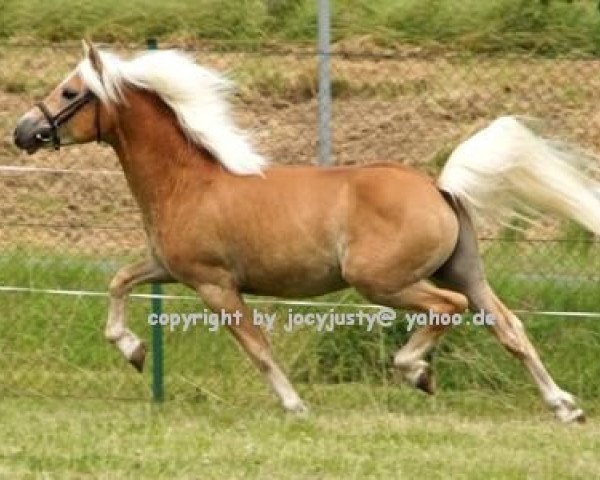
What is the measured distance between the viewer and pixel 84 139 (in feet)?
33.0

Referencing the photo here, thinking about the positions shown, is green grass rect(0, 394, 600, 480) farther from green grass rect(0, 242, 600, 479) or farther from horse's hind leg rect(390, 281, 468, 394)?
horse's hind leg rect(390, 281, 468, 394)

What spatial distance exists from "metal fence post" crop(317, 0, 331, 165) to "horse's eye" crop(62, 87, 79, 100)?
56.6 inches

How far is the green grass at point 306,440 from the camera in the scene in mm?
8305

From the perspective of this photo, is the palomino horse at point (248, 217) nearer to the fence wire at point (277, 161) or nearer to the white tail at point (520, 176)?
the white tail at point (520, 176)

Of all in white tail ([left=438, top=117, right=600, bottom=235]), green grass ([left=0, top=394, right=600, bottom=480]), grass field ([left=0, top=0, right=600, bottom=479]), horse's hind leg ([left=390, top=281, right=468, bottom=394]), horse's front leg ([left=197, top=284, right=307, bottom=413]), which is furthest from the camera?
horse's front leg ([left=197, top=284, right=307, bottom=413])

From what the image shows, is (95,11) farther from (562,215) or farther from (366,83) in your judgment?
(562,215)

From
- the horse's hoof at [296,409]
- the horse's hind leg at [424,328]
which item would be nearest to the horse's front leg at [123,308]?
the horse's hoof at [296,409]

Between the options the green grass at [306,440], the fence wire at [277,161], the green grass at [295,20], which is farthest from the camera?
the green grass at [295,20]

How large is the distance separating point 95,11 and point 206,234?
7.93m

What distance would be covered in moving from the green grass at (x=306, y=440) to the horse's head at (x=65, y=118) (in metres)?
1.35

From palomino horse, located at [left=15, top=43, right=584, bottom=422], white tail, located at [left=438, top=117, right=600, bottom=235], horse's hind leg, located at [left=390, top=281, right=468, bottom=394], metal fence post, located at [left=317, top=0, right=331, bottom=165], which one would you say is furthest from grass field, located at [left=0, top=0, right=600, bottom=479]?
white tail, located at [left=438, top=117, right=600, bottom=235]

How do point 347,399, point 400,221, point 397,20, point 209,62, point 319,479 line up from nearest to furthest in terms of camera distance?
point 319,479 < point 400,221 < point 347,399 < point 209,62 < point 397,20

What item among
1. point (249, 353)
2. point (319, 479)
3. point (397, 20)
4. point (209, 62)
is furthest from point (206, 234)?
point (397, 20)

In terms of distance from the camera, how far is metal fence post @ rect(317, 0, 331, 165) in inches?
426
